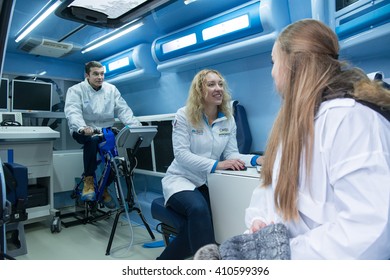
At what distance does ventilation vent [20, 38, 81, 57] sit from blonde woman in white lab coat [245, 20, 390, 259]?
3887 mm

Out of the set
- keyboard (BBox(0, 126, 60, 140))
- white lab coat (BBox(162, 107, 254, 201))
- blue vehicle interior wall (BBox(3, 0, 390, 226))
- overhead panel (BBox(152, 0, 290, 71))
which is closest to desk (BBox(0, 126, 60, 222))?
keyboard (BBox(0, 126, 60, 140))

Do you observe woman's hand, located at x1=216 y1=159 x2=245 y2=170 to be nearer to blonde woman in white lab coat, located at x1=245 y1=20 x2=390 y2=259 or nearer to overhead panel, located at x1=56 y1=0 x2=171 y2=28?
blonde woman in white lab coat, located at x1=245 y1=20 x2=390 y2=259

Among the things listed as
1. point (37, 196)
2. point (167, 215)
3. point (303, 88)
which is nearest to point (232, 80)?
point (167, 215)

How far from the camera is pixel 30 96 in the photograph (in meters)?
4.04

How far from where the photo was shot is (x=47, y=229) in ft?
11.3

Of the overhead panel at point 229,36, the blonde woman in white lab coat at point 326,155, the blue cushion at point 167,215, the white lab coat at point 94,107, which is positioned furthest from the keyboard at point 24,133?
the blonde woman in white lab coat at point 326,155

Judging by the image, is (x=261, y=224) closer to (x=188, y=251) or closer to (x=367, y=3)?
(x=188, y=251)

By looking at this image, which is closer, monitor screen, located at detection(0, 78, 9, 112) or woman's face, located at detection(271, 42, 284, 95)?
woman's face, located at detection(271, 42, 284, 95)

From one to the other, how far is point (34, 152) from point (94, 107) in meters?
0.90

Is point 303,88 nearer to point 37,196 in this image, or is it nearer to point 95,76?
point 95,76

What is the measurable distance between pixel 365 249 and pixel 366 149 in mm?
244

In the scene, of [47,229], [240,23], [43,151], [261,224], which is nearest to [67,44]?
[43,151]

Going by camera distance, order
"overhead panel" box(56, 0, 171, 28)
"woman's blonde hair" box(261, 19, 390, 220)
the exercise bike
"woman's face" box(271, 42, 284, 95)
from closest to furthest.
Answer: "woman's blonde hair" box(261, 19, 390, 220)
"woman's face" box(271, 42, 284, 95)
"overhead panel" box(56, 0, 171, 28)
the exercise bike

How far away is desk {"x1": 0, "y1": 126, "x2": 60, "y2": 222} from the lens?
320 cm
